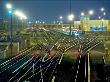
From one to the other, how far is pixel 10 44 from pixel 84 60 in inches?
426

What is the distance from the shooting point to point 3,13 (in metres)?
70.1

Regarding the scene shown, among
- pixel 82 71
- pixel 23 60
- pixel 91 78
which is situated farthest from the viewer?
pixel 23 60

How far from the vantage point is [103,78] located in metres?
20.8

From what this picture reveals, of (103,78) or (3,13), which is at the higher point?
(3,13)

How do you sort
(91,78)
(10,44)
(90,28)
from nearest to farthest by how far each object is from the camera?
(91,78) → (10,44) → (90,28)

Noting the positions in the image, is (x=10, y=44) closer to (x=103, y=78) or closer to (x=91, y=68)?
(x=91, y=68)

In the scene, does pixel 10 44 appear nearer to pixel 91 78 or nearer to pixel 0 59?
pixel 0 59

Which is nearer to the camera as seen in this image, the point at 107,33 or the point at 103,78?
the point at 103,78

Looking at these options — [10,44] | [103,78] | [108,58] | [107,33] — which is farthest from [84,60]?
[107,33]

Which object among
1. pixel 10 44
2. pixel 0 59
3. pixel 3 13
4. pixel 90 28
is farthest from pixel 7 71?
pixel 90 28

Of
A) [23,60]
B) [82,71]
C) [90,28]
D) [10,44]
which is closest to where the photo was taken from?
[82,71]

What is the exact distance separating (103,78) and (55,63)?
25.6 ft

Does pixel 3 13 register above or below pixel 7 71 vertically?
above

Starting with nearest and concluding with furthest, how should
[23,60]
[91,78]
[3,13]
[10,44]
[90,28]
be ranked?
[91,78]
[23,60]
[10,44]
[3,13]
[90,28]
